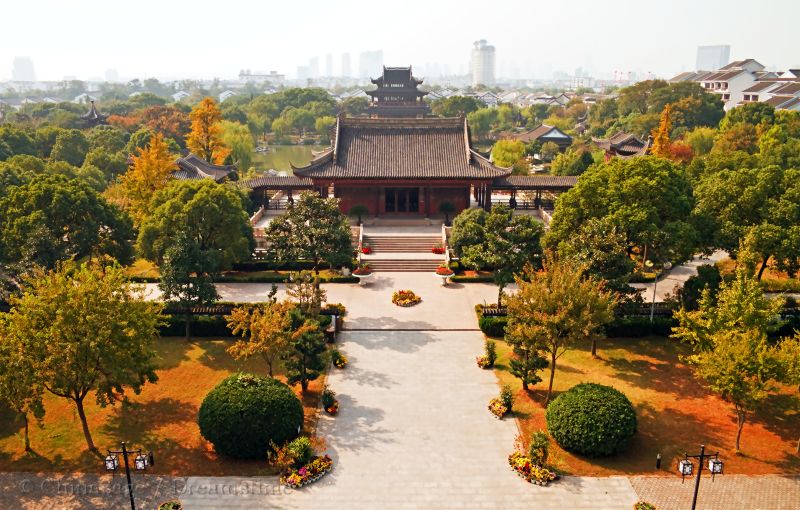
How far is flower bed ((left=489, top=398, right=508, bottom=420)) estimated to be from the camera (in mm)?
21531

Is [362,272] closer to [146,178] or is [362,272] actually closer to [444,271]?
[444,271]

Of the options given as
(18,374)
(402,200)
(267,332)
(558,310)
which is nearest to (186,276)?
(267,332)

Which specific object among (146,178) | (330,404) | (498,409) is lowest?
(498,409)

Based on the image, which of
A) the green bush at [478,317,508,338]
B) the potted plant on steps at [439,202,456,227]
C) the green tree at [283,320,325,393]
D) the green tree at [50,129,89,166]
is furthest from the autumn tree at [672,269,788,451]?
the green tree at [50,129,89,166]

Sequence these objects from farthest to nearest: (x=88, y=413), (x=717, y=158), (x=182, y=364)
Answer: (x=717, y=158) → (x=182, y=364) → (x=88, y=413)

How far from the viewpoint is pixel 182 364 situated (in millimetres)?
25203

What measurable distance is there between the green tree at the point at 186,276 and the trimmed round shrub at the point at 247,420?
8372 millimetres

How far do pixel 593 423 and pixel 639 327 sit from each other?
33.2ft

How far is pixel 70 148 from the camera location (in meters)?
66.1

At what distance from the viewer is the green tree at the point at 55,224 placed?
2884 centimetres

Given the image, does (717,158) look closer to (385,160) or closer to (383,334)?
(385,160)

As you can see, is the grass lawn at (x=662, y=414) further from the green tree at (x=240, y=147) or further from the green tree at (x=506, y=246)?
the green tree at (x=240, y=147)

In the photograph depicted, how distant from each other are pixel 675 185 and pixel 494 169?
622 inches

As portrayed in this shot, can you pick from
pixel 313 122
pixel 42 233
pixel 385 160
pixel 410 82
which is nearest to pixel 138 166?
pixel 42 233
